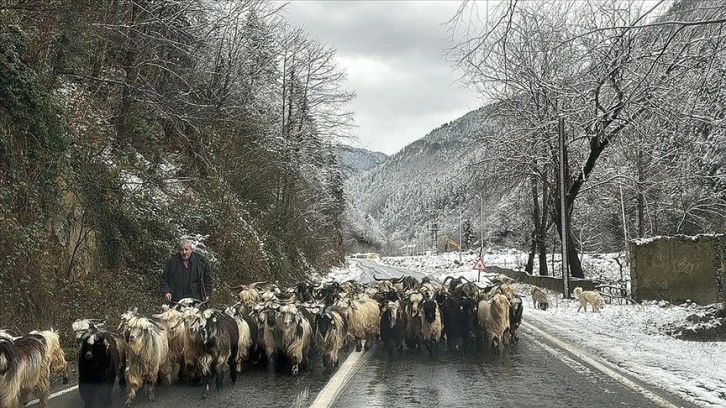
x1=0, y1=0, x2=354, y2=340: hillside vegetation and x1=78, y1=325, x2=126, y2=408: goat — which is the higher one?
x1=0, y1=0, x2=354, y2=340: hillside vegetation

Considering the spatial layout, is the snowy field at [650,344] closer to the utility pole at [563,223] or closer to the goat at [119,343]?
the utility pole at [563,223]

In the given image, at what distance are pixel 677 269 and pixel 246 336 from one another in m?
13.5

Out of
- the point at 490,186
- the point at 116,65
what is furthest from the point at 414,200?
the point at 116,65

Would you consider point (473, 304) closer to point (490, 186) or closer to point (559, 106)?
point (559, 106)

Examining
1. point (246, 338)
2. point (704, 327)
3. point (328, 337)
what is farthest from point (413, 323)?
point (704, 327)

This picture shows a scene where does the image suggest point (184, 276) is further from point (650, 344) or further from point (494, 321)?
point (650, 344)

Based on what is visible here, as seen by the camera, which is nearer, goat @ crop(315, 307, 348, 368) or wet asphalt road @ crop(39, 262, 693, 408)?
wet asphalt road @ crop(39, 262, 693, 408)

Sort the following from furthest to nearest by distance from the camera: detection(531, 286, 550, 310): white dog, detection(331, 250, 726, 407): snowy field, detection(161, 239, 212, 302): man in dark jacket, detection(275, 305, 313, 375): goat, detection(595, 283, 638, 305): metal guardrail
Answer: detection(531, 286, 550, 310): white dog → detection(595, 283, 638, 305): metal guardrail → detection(161, 239, 212, 302): man in dark jacket → detection(275, 305, 313, 375): goat → detection(331, 250, 726, 407): snowy field

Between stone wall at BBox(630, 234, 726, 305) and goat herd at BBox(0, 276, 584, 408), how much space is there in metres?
7.02

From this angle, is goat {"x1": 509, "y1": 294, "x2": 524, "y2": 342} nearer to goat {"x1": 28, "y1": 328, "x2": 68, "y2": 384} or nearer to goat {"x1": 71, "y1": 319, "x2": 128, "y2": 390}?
goat {"x1": 71, "y1": 319, "x2": 128, "y2": 390}

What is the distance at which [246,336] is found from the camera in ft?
29.7

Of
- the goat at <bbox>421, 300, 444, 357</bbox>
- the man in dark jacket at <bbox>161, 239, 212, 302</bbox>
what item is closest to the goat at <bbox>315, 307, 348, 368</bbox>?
the goat at <bbox>421, 300, 444, 357</bbox>

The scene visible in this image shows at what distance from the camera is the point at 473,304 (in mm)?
11609

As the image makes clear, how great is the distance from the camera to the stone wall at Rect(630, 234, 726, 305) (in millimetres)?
16781
